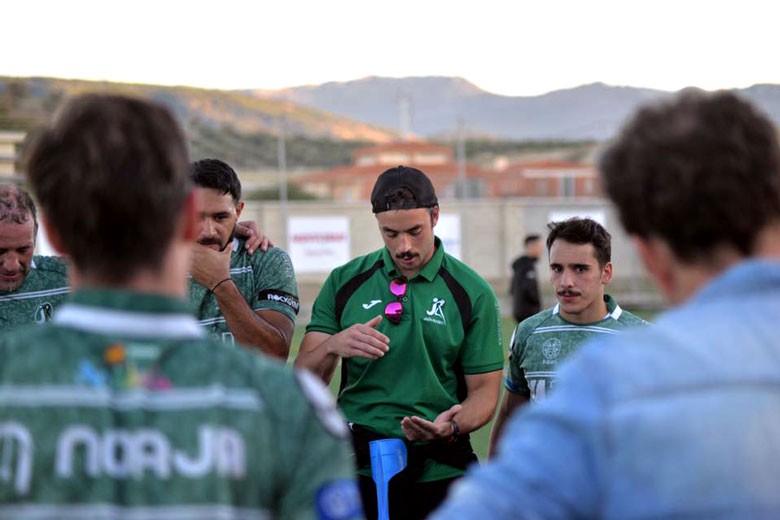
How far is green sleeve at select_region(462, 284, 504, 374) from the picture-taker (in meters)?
4.38

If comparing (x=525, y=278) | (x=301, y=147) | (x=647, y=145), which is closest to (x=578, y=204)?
(x=525, y=278)

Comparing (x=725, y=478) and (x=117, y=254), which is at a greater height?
(x=117, y=254)

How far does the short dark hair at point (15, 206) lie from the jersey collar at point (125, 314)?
7.86 ft

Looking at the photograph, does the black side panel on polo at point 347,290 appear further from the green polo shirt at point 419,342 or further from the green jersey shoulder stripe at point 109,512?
the green jersey shoulder stripe at point 109,512

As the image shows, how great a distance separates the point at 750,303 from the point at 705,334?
0.11 meters

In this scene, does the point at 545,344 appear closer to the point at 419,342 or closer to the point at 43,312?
the point at 419,342

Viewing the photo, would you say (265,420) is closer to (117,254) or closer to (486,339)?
(117,254)

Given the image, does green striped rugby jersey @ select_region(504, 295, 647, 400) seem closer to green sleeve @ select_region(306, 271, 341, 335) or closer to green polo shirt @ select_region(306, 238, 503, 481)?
green polo shirt @ select_region(306, 238, 503, 481)

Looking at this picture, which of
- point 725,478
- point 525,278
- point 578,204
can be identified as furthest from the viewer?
point 578,204

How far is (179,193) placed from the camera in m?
1.71

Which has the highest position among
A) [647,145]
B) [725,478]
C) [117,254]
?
[647,145]

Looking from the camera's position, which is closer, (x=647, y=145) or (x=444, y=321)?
(x=647, y=145)

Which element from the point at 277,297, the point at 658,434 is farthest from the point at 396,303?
the point at 658,434

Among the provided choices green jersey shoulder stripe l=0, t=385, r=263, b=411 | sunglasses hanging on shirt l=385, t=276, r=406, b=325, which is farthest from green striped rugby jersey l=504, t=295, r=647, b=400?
green jersey shoulder stripe l=0, t=385, r=263, b=411
